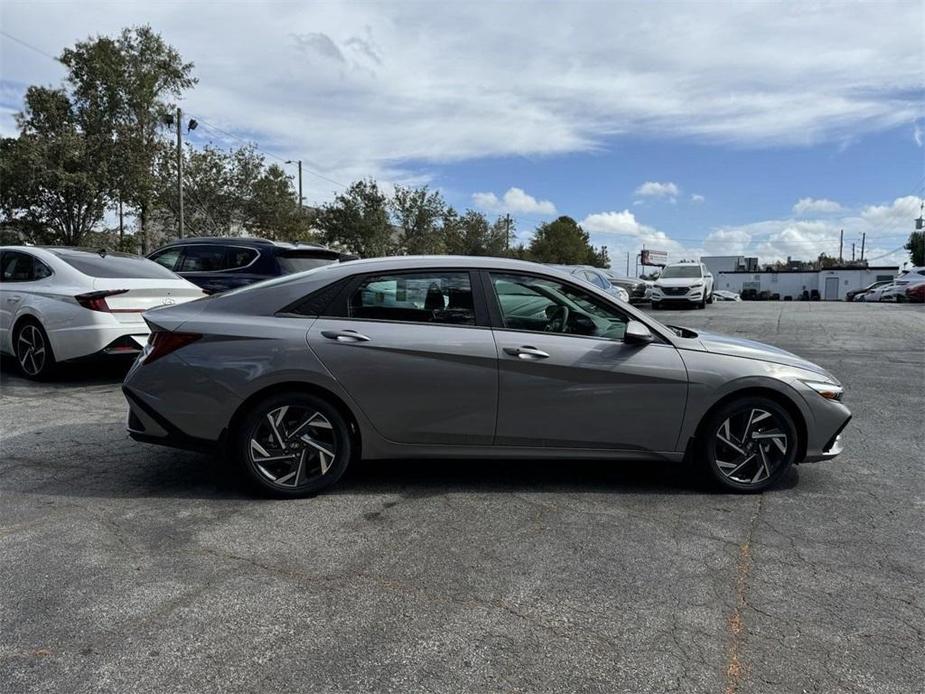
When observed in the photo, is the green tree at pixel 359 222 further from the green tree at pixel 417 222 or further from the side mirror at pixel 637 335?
the side mirror at pixel 637 335

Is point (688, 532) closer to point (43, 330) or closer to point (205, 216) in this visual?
point (43, 330)

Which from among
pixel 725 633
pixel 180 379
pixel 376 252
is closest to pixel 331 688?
pixel 725 633

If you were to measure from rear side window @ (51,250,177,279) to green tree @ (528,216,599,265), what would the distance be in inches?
2371

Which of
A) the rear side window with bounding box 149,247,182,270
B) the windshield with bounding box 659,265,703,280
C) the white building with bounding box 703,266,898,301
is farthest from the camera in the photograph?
the white building with bounding box 703,266,898,301

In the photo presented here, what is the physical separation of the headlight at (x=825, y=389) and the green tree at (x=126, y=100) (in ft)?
92.1

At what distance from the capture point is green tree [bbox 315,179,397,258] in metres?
45.6

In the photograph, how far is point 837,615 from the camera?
290 cm

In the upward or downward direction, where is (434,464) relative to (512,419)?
downward

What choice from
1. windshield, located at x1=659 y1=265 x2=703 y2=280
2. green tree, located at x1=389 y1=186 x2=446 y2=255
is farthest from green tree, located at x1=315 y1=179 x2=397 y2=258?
windshield, located at x1=659 y1=265 x2=703 y2=280

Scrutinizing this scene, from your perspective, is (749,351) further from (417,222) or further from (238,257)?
(417,222)

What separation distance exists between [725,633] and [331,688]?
1.59m

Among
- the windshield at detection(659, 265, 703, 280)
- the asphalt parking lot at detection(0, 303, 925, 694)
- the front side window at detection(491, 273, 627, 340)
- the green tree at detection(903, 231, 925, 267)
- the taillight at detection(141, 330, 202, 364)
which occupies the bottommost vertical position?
the asphalt parking lot at detection(0, 303, 925, 694)

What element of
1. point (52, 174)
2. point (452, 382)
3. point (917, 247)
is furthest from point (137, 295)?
point (917, 247)

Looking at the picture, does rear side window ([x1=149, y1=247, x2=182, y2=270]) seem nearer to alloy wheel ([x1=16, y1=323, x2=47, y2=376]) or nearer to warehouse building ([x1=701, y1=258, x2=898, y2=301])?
alloy wheel ([x1=16, y1=323, x2=47, y2=376])
